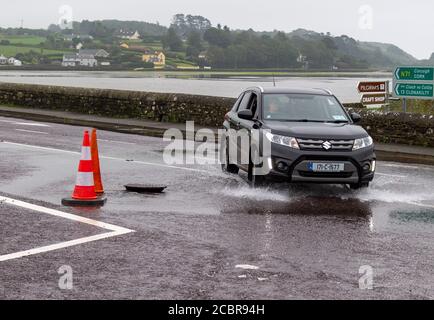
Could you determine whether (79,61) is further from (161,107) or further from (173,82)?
(161,107)

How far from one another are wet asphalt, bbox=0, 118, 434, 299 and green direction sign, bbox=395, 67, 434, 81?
25.4ft

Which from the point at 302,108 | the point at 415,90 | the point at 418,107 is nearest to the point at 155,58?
the point at 418,107

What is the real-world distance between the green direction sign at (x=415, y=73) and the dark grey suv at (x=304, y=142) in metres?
→ 9.26

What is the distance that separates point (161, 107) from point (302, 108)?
14110 mm

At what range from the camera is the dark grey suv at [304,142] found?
458 inches

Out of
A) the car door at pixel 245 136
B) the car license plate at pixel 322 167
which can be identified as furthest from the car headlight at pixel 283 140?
the car door at pixel 245 136

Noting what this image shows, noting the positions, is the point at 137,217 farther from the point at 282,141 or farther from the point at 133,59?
the point at 133,59

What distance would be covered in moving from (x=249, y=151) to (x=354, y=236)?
12.3 ft

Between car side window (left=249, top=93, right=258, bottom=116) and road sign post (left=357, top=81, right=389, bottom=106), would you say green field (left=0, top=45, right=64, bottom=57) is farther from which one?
car side window (left=249, top=93, right=258, bottom=116)

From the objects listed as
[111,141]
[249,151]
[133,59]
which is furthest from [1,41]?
[249,151]

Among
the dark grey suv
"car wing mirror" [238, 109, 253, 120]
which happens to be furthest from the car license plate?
"car wing mirror" [238, 109, 253, 120]

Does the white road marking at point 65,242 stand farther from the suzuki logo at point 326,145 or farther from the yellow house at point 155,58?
the yellow house at point 155,58

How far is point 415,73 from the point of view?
2211 centimetres

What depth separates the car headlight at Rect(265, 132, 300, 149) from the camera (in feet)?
38.5
